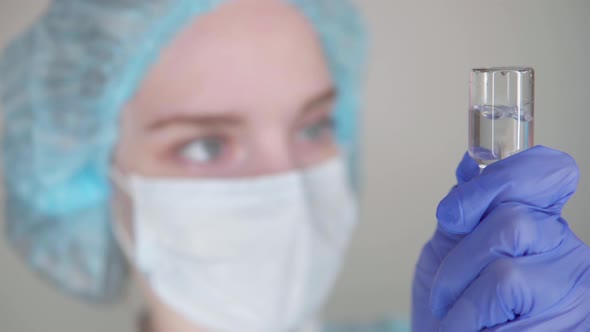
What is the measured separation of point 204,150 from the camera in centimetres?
150

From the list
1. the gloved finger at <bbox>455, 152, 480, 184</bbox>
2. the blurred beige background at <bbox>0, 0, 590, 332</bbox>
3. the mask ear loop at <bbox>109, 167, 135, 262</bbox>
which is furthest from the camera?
the blurred beige background at <bbox>0, 0, 590, 332</bbox>

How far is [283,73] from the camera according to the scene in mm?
1511

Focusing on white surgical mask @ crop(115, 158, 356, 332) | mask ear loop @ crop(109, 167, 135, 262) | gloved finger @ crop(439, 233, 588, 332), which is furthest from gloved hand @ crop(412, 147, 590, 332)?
mask ear loop @ crop(109, 167, 135, 262)

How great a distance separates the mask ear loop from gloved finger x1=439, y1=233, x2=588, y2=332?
0.82m

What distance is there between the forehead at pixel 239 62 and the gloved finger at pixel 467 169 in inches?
24.4

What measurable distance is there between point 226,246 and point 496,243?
773 mm

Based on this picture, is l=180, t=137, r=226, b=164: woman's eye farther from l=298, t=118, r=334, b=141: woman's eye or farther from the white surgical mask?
l=298, t=118, r=334, b=141: woman's eye

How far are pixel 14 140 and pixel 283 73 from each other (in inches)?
23.3

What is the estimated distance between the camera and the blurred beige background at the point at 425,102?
169 cm

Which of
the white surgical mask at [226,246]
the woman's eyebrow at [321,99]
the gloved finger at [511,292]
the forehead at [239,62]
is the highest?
the forehead at [239,62]

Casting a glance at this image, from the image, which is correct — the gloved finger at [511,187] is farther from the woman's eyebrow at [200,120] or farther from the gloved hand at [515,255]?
the woman's eyebrow at [200,120]

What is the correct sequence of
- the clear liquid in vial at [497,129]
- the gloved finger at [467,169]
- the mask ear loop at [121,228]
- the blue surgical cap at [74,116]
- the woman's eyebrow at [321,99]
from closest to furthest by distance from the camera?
the clear liquid in vial at [497,129] → the gloved finger at [467,169] → the blue surgical cap at [74,116] → the mask ear loop at [121,228] → the woman's eyebrow at [321,99]

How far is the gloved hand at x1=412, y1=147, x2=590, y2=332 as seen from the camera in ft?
2.72

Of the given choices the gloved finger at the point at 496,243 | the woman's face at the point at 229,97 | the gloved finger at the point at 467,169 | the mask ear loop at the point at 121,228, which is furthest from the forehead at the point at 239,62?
the gloved finger at the point at 496,243
